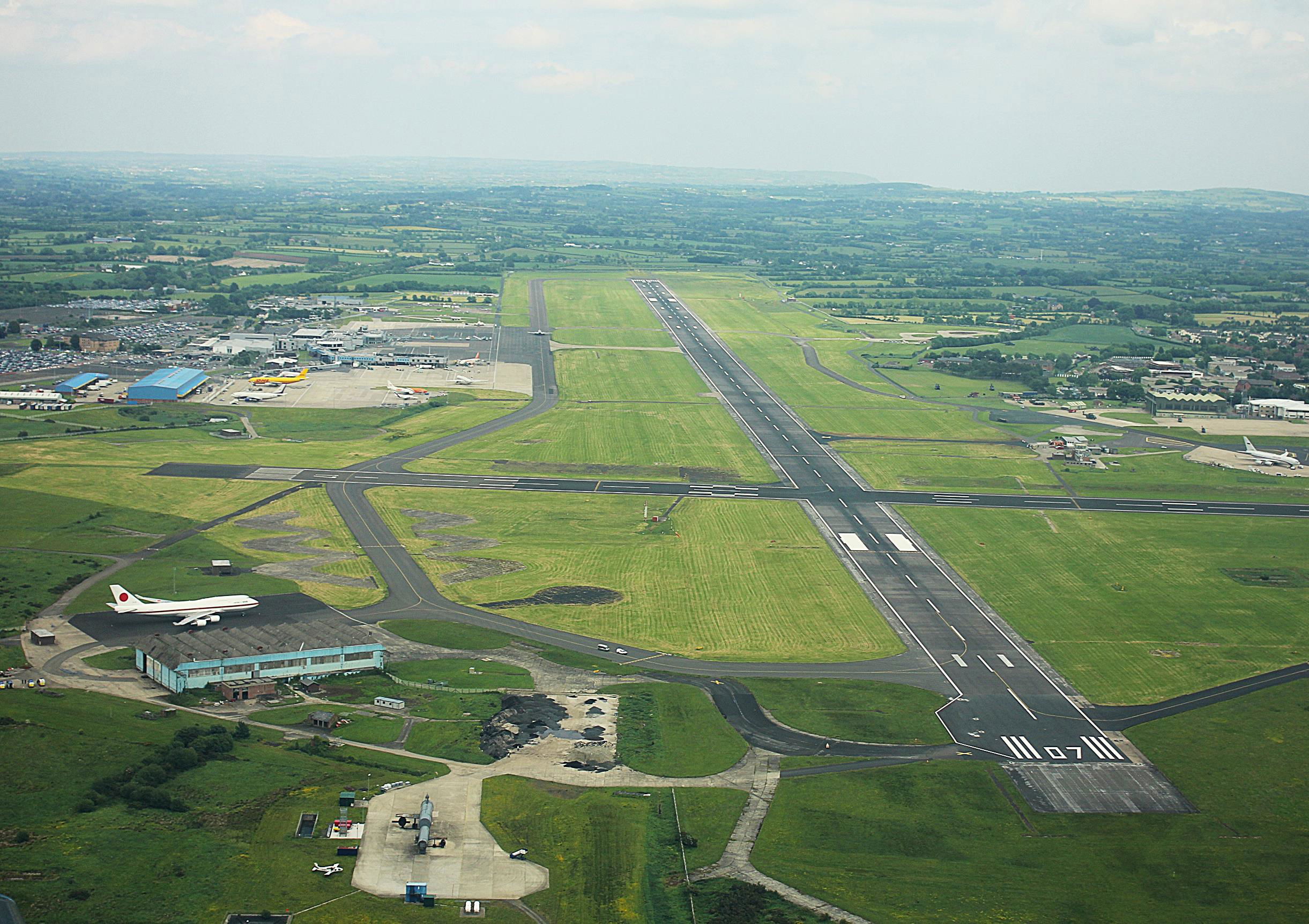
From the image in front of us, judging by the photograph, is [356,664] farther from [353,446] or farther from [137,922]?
[353,446]

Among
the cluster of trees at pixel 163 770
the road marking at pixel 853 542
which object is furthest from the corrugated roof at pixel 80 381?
the cluster of trees at pixel 163 770

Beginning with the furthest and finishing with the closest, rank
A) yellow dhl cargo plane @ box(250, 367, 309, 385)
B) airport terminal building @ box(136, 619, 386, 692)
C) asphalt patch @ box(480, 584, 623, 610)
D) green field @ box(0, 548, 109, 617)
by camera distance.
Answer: yellow dhl cargo plane @ box(250, 367, 309, 385)
asphalt patch @ box(480, 584, 623, 610)
green field @ box(0, 548, 109, 617)
airport terminal building @ box(136, 619, 386, 692)

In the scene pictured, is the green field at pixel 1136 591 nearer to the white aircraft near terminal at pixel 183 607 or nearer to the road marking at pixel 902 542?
the road marking at pixel 902 542

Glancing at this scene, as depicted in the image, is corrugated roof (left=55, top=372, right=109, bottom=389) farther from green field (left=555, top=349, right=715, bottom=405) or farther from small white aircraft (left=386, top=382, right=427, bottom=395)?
green field (left=555, top=349, right=715, bottom=405)

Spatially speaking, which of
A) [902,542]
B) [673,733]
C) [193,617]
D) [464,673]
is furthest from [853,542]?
[193,617]

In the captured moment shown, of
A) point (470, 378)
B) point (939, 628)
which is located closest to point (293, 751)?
point (939, 628)

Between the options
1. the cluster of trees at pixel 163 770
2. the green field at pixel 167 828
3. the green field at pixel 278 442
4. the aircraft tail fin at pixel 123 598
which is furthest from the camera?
the green field at pixel 278 442

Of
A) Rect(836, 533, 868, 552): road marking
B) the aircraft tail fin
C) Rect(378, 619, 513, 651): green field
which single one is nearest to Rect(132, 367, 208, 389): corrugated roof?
the aircraft tail fin
